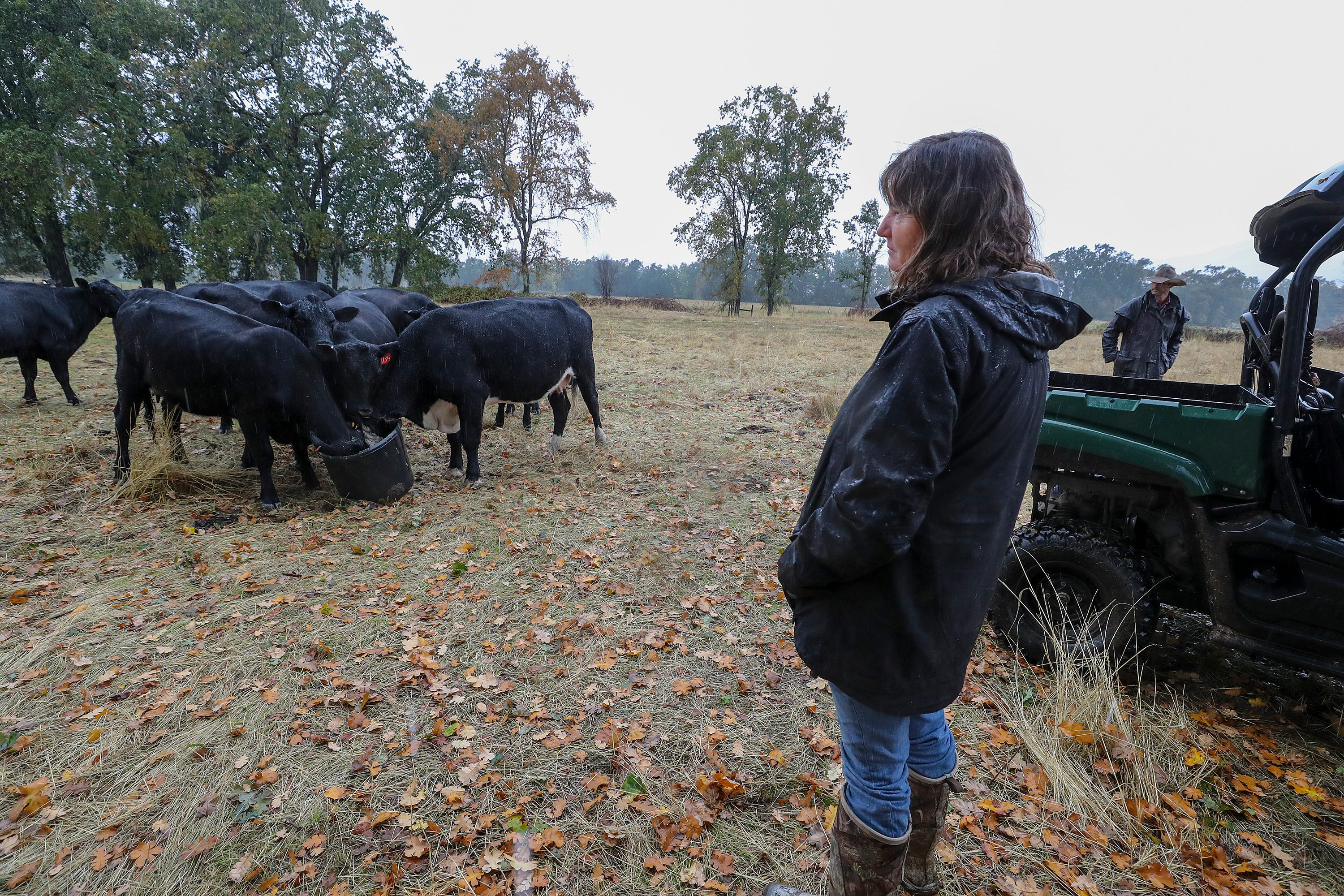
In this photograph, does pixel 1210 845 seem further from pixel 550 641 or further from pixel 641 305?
pixel 641 305

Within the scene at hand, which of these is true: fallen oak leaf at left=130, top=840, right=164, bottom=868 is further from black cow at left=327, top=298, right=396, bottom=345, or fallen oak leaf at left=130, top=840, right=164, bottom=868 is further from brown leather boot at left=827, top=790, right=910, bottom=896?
black cow at left=327, top=298, right=396, bottom=345

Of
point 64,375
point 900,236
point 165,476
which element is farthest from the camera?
point 64,375

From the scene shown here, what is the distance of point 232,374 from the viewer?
612 centimetres

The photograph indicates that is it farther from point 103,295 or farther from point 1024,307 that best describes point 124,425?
point 1024,307

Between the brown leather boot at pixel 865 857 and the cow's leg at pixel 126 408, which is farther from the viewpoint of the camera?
the cow's leg at pixel 126 408

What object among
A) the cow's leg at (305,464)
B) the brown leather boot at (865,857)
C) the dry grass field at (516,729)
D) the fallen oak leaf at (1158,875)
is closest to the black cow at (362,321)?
the cow's leg at (305,464)

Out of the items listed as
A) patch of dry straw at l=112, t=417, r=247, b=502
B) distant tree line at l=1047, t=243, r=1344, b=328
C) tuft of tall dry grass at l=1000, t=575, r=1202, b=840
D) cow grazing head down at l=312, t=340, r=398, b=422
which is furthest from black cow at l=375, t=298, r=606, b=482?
distant tree line at l=1047, t=243, r=1344, b=328

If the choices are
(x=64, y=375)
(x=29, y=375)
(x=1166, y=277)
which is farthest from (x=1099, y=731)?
(x=29, y=375)

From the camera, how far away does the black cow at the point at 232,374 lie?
20.2ft

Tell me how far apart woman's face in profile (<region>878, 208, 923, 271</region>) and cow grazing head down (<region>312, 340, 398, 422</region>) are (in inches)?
248

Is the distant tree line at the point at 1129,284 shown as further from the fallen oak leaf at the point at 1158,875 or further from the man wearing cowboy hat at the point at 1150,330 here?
the fallen oak leaf at the point at 1158,875

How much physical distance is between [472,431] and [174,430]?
342 cm

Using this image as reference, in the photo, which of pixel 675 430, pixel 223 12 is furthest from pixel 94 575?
pixel 223 12

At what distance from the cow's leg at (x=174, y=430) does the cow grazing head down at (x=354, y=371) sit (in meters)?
1.66
